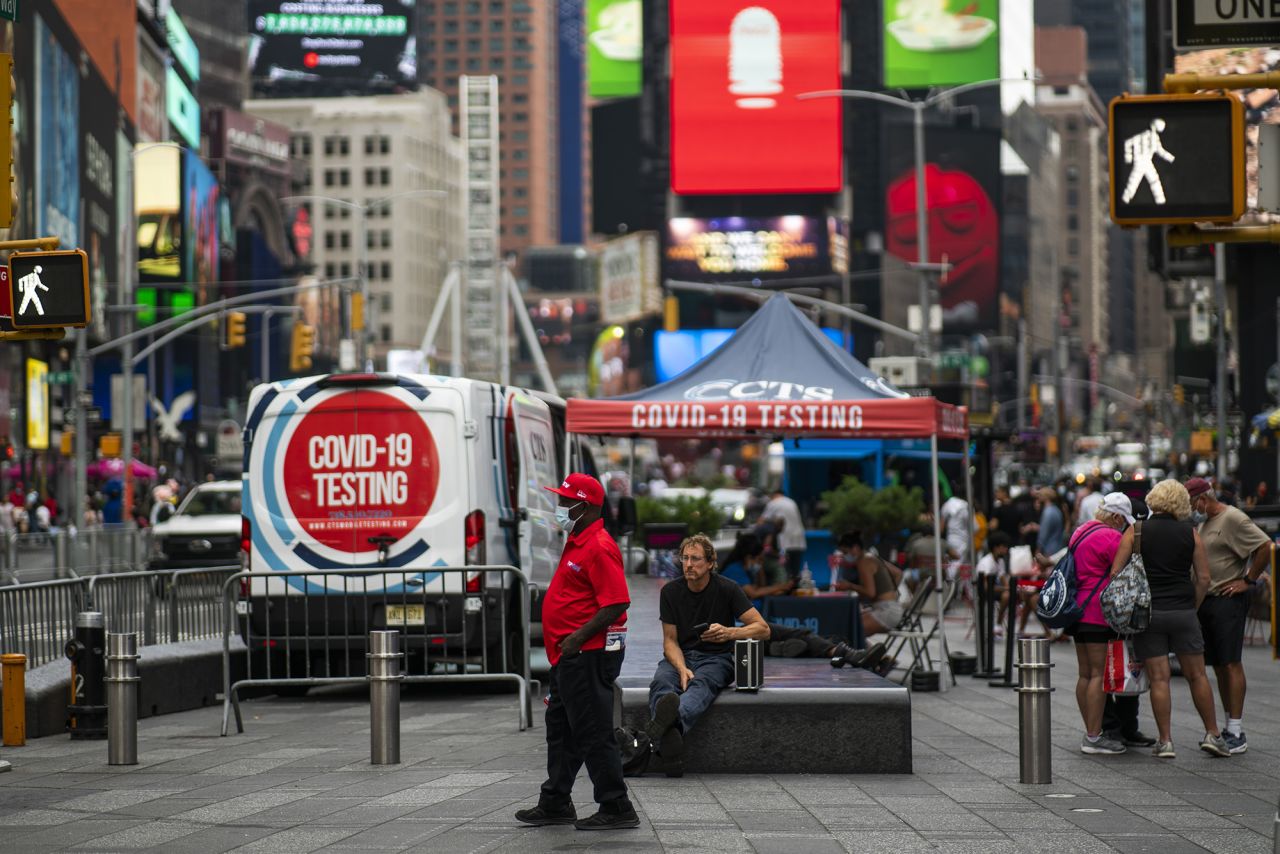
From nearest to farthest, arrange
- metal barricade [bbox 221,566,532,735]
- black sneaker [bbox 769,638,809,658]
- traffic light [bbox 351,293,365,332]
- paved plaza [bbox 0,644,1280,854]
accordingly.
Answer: paved plaza [bbox 0,644,1280,854] < black sneaker [bbox 769,638,809,658] < metal barricade [bbox 221,566,532,735] < traffic light [bbox 351,293,365,332]

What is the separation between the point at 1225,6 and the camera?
8.68 meters

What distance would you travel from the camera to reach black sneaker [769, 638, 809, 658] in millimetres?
14758

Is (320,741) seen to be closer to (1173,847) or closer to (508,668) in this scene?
(508,668)

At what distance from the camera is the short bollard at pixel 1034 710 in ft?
37.3

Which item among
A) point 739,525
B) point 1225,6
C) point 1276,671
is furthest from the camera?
point 739,525

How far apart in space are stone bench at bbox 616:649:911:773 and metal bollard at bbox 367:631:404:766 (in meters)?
1.40

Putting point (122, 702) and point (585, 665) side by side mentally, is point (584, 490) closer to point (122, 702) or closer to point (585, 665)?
point (585, 665)

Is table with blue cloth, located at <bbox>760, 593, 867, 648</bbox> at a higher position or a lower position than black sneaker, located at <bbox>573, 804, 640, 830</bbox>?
higher

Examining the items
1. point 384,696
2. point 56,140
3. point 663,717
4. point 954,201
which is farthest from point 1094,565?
point 954,201

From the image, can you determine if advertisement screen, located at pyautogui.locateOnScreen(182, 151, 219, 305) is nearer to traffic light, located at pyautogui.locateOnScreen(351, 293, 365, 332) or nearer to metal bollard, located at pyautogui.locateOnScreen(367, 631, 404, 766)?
traffic light, located at pyautogui.locateOnScreen(351, 293, 365, 332)

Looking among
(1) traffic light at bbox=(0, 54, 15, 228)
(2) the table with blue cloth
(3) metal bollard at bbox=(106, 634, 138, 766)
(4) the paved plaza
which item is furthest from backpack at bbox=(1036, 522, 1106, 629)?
(1) traffic light at bbox=(0, 54, 15, 228)

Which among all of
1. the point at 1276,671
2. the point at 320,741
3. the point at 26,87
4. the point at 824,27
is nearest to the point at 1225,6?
the point at 320,741

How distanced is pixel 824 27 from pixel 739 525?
66496mm

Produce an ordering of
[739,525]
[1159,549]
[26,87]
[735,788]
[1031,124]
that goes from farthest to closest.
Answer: [1031,124]
[26,87]
[739,525]
[1159,549]
[735,788]
